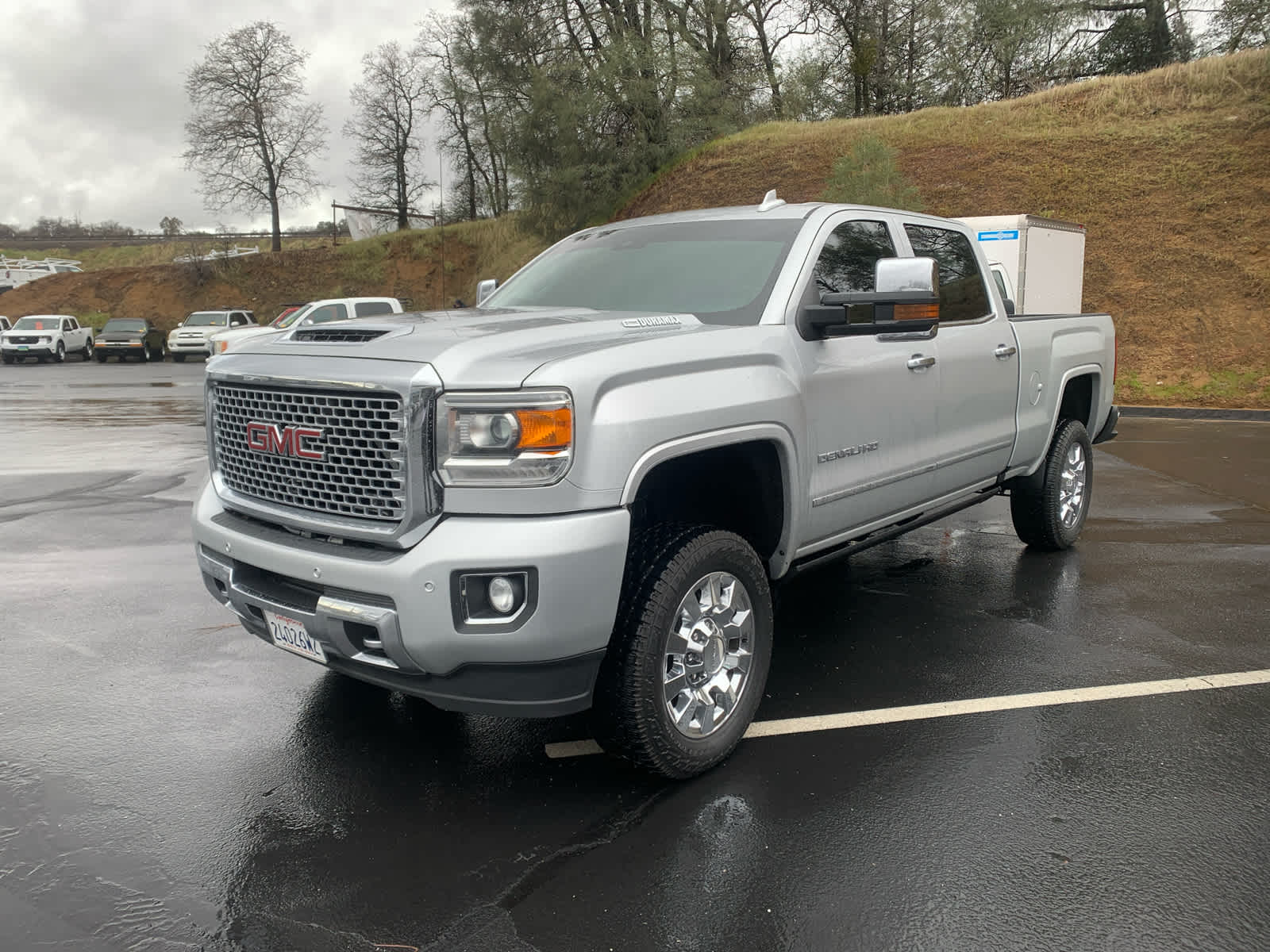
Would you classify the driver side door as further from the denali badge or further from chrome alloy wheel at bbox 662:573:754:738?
chrome alloy wheel at bbox 662:573:754:738

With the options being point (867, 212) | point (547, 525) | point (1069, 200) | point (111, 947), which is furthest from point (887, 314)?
point (1069, 200)

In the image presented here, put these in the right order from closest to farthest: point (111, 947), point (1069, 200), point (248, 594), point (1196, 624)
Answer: point (111, 947) < point (248, 594) < point (1196, 624) < point (1069, 200)

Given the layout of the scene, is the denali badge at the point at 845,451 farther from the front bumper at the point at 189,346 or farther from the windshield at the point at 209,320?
the windshield at the point at 209,320

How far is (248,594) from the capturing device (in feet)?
11.5

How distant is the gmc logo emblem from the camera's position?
336 centimetres

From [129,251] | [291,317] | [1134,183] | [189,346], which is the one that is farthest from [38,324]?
[129,251]

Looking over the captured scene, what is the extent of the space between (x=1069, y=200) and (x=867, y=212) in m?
22.0

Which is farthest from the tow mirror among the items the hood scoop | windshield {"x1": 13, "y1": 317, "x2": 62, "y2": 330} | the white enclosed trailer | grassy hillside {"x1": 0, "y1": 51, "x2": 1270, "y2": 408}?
windshield {"x1": 13, "y1": 317, "x2": 62, "y2": 330}

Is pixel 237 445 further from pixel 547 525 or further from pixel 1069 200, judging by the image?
pixel 1069 200

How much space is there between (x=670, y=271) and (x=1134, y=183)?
23.1m

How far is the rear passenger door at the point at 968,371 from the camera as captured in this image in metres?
5.00

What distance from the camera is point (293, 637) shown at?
339 cm

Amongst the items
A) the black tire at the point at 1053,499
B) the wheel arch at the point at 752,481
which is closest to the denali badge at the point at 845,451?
the wheel arch at the point at 752,481

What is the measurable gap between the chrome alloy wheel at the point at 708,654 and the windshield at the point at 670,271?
109 centimetres
